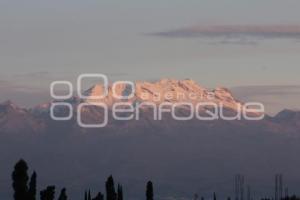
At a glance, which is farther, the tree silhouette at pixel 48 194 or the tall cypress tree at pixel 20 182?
the tree silhouette at pixel 48 194

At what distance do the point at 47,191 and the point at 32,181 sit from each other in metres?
2.18

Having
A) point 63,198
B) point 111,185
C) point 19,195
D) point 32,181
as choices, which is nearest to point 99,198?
point 111,185

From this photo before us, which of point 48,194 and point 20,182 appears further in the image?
point 48,194

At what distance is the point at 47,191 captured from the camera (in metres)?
157

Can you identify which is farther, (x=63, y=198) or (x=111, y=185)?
(x=111, y=185)

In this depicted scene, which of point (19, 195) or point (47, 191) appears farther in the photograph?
point (47, 191)

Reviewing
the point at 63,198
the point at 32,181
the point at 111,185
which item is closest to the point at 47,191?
the point at 32,181

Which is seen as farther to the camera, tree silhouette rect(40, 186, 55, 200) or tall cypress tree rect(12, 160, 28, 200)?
tree silhouette rect(40, 186, 55, 200)

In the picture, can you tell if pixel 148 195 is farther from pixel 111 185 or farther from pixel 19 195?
pixel 19 195

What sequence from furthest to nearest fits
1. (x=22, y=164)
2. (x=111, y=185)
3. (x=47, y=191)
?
(x=111, y=185) → (x=47, y=191) → (x=22, y=164)

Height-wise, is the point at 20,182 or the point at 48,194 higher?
the point at 20,182

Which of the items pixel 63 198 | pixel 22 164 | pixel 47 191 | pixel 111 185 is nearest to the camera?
pixel 22 164

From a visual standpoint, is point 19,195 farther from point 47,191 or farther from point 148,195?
point 148,195

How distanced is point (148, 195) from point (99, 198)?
329 inches
